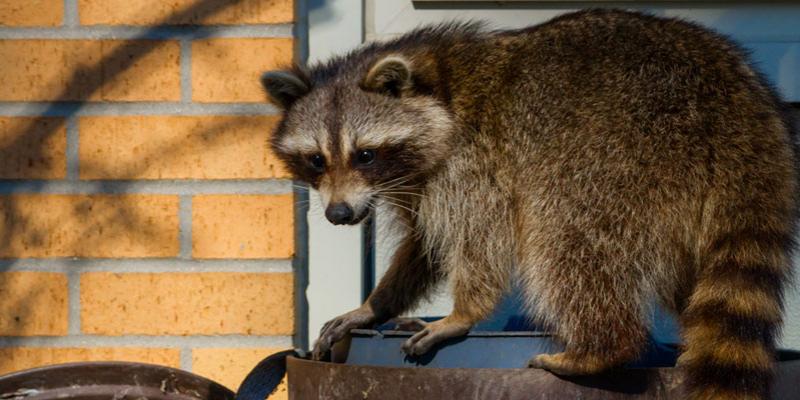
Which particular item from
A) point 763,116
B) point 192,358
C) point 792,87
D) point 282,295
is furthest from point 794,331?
point 192,358

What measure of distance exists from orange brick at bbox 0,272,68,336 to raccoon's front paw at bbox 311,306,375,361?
28.7 inches

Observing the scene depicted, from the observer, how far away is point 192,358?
2.85m

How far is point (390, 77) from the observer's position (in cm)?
256

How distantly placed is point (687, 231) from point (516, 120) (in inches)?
15.6

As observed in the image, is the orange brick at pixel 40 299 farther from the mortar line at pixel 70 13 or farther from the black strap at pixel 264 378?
the black strap at pixel 264 378

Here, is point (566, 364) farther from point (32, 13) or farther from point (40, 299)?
point (32, 13)

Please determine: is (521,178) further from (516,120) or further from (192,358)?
(192,358)

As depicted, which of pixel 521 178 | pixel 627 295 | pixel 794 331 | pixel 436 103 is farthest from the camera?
pixel 794 331

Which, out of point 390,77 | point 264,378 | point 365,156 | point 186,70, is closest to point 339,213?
point 365,156

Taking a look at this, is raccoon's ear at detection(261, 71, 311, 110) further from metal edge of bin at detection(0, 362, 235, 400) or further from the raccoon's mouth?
metal edge of bin at detection(0, 362, 235, 400)

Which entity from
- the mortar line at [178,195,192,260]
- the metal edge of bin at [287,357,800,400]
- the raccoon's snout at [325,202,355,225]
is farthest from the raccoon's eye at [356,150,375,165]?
the metal edge of bin at [287,357,800,400]

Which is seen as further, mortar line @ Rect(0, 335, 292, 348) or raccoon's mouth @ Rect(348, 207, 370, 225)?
mortar line @ Rect(0, 335, 292, 348)

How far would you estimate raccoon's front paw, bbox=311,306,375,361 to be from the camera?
7.57 ft

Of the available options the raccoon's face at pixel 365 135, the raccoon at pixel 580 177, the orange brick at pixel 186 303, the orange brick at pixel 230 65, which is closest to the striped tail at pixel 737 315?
the raccoon at pixel 580 177
